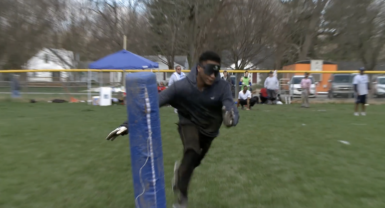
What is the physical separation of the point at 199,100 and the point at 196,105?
75mm

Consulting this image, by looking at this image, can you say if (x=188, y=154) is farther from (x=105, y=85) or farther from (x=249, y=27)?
(x=249, y=27)

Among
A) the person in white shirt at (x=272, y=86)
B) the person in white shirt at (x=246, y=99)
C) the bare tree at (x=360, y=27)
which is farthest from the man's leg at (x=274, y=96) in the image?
the bare tree at (x=360, y=27)

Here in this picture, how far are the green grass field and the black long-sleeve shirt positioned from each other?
1047 mm

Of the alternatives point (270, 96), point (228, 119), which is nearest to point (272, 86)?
point (270, 96)

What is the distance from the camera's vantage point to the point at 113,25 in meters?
33.1

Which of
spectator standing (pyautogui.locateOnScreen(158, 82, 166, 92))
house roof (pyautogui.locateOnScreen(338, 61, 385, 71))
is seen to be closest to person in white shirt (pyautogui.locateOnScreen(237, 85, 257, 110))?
spectator standing (pyautogui.locateOnScreen(158, 82, 166, 92))

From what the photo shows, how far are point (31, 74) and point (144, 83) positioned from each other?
2005cm

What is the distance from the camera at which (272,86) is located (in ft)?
65.7

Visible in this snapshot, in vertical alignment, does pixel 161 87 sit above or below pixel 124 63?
below

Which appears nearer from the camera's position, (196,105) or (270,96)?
(196,105)

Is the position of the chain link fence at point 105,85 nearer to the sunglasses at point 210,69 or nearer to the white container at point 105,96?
the white container at point 105,96

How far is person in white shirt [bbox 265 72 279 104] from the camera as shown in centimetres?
1991

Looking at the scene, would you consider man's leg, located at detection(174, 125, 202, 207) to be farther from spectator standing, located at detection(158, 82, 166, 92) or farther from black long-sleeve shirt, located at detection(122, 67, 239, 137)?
spectator standing, located at detection(158, 82, 166, 92)

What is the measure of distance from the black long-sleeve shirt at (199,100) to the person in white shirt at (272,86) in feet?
52.7
